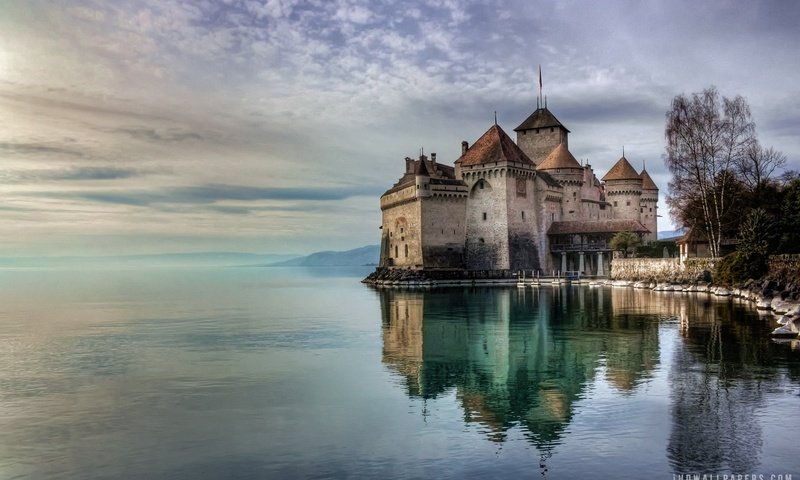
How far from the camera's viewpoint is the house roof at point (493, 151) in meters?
54.2

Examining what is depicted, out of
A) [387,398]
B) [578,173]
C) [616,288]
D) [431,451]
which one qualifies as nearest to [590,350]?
[387,398]

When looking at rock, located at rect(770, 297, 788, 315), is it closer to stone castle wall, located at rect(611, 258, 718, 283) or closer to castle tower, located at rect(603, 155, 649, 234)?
stone castle wall, located at rect(611, 258, 718, 283)

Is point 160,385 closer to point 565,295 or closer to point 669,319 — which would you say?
point 669,319

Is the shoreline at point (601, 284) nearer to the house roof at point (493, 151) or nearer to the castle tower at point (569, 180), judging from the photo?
the castle tower at point (569, 180)

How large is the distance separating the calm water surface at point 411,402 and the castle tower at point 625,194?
1511 inches

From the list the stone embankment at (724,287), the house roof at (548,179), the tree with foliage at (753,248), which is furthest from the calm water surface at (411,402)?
the house roof at (548,179)

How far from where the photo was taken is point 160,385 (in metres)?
15.0

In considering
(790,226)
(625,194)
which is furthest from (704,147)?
(625,194)

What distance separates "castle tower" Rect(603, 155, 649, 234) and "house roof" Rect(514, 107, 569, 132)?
688 cm

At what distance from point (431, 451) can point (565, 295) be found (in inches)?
1283

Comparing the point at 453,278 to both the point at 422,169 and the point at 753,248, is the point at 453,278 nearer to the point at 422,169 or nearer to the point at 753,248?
the point at 422,169

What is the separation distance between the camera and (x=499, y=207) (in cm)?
5434

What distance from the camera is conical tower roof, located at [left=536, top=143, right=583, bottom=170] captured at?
60031 mm

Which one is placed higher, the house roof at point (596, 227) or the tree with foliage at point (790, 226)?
the house roof at point (596, 227)
